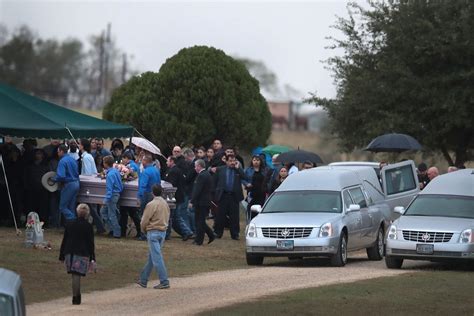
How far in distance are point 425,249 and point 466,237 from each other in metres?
0.78

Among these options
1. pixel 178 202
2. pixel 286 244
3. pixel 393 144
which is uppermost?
pixel 393 144

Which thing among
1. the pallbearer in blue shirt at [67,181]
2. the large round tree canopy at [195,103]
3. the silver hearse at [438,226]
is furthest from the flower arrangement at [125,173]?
the large round tree canopy at [195,103]

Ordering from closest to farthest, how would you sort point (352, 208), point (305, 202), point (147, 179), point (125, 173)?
point (352, 208) < point (305, 202) < point (147, 179) < point (125, 173)

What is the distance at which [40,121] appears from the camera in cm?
2700

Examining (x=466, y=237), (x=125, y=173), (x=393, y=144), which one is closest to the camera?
(x=466, y=237)

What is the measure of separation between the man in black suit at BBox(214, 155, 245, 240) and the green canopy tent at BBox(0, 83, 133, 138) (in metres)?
2.69

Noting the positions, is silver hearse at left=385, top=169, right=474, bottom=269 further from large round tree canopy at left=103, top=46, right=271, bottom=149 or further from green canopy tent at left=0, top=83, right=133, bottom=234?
large round tree canopy at left=103, top=46, right=271, bottom=149

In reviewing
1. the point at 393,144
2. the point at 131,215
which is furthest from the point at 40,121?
the point at 393,144

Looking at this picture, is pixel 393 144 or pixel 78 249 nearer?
pixel 78 249

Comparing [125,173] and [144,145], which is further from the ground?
[144,145]

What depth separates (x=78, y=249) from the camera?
18.5 m

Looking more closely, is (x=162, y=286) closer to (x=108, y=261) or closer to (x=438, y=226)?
(x=108, y=261)

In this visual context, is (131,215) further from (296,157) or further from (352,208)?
(296,157)

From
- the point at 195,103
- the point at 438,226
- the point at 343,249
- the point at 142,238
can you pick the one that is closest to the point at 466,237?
the point at 438,226
